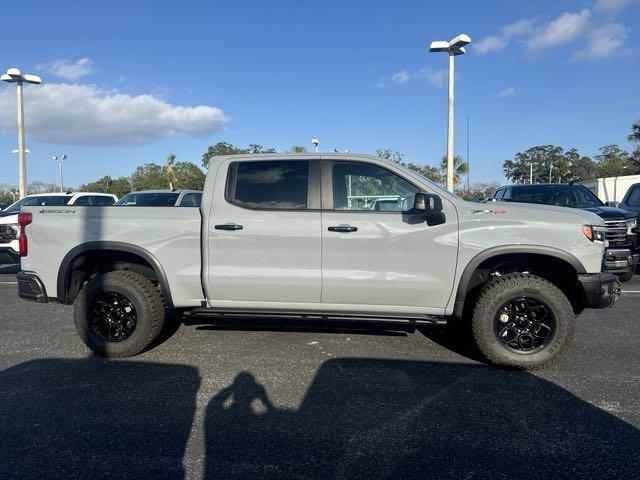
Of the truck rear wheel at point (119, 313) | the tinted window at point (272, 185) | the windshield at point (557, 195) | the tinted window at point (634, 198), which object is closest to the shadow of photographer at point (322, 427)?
the truck rear wheel at point (119, 313)

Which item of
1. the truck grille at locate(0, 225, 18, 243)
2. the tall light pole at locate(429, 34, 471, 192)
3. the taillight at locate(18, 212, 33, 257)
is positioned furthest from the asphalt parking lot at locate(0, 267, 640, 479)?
the tall light pole at locate(429, 34, 471, 192)

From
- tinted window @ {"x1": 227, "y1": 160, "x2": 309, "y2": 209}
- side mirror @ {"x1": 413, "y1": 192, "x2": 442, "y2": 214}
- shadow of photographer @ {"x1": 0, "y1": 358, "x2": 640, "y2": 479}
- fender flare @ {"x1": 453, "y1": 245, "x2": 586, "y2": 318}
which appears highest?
tinted window @ {"x1": 227, "y1": 160, "x2": 309, "y2": 209}

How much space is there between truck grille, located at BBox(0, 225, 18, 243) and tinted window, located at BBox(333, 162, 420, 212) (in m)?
7.28

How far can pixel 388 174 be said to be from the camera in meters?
4.55

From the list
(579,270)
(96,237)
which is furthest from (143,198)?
(579,270)

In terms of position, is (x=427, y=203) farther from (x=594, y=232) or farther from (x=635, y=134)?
(x=635, y=134)

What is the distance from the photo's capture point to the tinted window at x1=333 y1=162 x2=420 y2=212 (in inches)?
179

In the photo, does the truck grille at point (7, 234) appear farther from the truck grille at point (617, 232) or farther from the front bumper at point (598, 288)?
the truck grille at point (617, 232)

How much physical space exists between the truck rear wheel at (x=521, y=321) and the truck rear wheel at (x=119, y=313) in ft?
10.1

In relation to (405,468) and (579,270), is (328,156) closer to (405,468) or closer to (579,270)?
(579,270)

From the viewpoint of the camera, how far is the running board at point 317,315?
14.6 ft

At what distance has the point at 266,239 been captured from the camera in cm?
445

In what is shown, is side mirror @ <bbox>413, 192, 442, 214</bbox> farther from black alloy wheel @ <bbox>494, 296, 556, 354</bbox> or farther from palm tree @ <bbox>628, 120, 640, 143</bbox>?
palm tree @ <bbox>628, 120, 640, 143</bbox>

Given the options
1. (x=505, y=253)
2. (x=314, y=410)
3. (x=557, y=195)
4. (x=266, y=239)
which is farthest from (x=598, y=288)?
(x=557, y=195)
